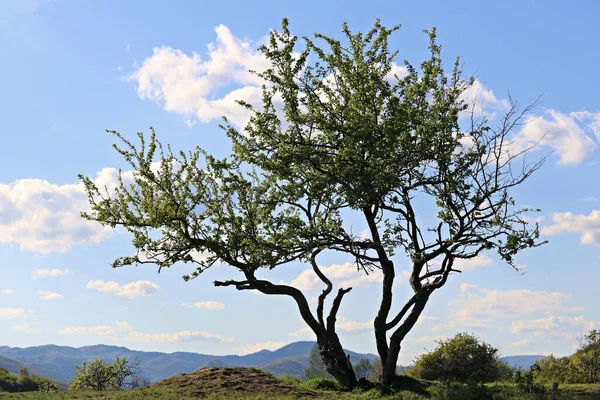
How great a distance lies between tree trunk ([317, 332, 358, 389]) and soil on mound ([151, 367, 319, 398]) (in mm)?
2194

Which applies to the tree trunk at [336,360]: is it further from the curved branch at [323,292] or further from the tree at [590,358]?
the tree at [590,358]

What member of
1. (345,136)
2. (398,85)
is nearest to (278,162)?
(345,136)

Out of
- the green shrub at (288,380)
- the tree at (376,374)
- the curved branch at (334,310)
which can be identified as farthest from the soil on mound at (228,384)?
the tree at (376,374)

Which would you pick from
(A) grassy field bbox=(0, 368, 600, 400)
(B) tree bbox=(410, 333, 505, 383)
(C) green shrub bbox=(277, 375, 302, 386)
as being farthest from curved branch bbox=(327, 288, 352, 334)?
(B) tree bbox=(410, 333, 505, 383)

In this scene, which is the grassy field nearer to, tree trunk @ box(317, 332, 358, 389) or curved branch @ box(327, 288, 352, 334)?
tree trunk @ box(317, 332, 358, 389)

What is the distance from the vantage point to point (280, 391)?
26016 mm

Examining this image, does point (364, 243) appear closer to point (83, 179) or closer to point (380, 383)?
point (380, 383)

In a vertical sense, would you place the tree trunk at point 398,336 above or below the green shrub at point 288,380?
above

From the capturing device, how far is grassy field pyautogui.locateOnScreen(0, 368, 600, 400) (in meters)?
22.8

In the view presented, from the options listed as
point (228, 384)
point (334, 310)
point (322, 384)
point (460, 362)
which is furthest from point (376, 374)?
point (228, 384)

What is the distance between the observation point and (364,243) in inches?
1020

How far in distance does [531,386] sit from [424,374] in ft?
61.0

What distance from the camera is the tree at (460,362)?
40781 mm

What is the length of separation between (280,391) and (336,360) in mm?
3666
